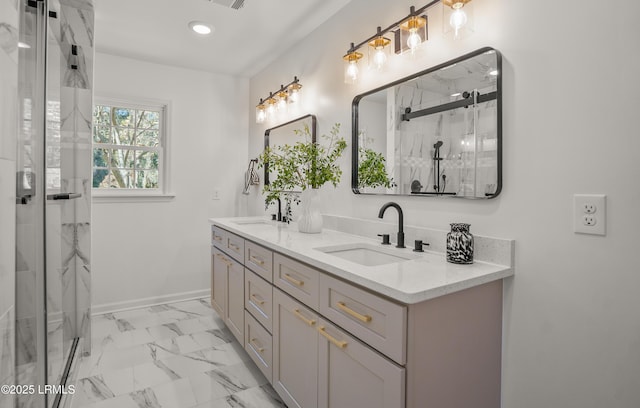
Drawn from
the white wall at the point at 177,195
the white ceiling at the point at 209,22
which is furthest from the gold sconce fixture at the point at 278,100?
the white wall at the point at 177,195

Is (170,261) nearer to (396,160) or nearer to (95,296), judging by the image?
(95,296)

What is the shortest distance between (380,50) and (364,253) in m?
1.11

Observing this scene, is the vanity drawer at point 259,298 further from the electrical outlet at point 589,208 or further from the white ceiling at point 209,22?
the white ceiling at point 209,22

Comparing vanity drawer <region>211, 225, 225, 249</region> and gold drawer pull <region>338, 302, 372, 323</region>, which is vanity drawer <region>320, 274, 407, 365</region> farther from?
vanity drawer <region>211, 225, 225, 249</region>

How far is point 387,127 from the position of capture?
6.41ft

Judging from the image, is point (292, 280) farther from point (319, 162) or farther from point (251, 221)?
point (251, 221)

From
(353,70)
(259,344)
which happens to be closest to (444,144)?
(353,70)

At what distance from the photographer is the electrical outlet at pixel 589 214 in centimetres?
110

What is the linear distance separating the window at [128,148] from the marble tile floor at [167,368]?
124 cm

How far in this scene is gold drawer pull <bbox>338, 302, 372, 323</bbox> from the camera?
3.85 ft

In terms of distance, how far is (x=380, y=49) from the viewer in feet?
6.23

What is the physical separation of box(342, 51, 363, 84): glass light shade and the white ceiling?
47 centimetres

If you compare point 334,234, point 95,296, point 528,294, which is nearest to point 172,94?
point 95,296

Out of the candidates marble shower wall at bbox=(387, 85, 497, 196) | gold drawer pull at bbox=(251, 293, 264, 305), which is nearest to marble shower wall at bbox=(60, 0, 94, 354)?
gold drawer pull at bbox=(251, 293, 264, 305)
